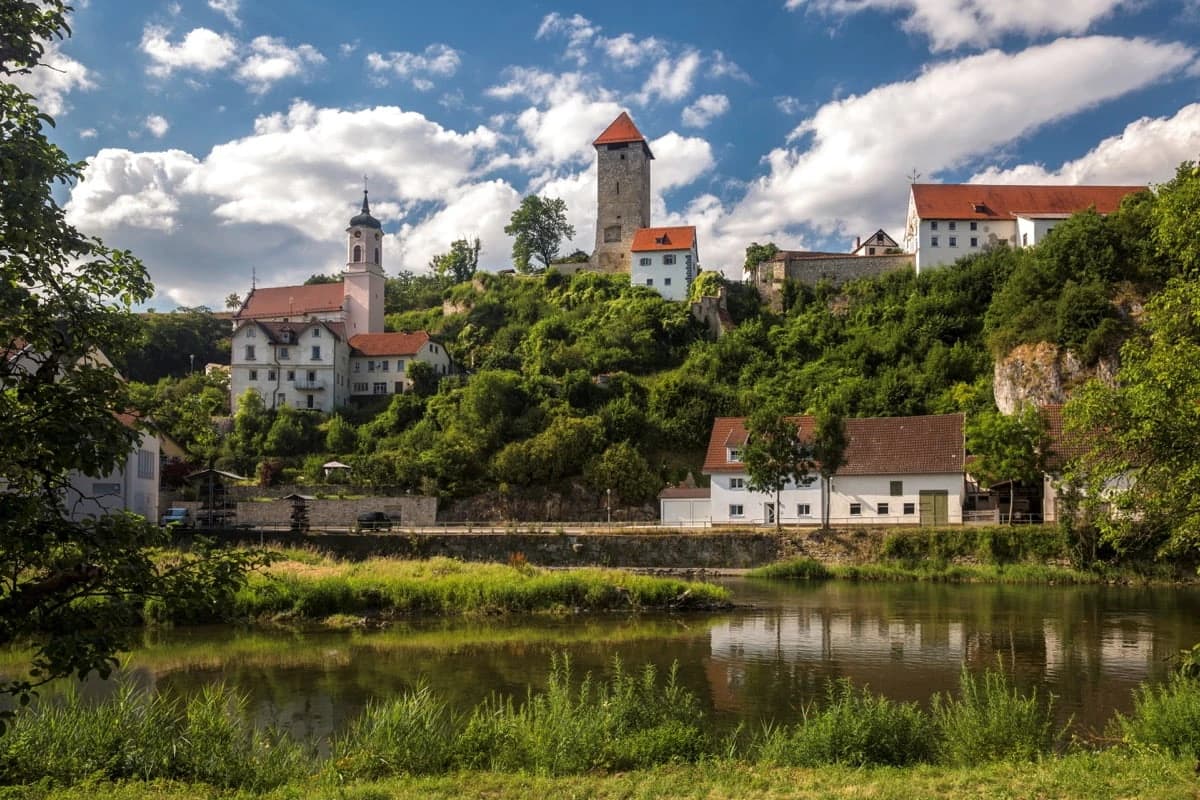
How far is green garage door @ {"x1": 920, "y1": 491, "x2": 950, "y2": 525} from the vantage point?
153ft

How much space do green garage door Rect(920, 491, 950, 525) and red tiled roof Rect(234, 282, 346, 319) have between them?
182 feet

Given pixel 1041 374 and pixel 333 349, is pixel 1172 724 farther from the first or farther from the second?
pixel 333 349

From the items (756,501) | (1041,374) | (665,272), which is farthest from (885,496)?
(665,272)

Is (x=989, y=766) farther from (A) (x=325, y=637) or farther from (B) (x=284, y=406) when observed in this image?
(B) (x=284, y=406)

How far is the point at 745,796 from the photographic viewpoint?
29.6 ft

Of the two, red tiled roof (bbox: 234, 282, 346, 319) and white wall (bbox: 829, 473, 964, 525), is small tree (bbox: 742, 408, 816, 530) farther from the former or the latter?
red tiled roof (bbox: 234, 282, 346, 319)

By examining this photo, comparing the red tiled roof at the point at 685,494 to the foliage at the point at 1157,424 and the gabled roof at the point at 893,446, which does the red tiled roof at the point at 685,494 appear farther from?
the foliage at the point at 1157,424

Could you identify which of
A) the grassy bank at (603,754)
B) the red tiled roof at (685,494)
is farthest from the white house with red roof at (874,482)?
the grassy bank at (603,754)

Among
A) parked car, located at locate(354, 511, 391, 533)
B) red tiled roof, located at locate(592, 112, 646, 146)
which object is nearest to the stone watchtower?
red tiled roof, located at locate(592, 112, 646, 146)

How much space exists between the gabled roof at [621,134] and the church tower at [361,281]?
2855 cm

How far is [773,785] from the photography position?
31.1ft

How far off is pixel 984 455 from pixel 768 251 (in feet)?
151

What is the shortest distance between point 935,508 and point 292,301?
61.1 m

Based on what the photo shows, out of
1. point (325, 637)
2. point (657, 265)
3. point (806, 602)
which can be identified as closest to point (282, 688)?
point (325, 637)
